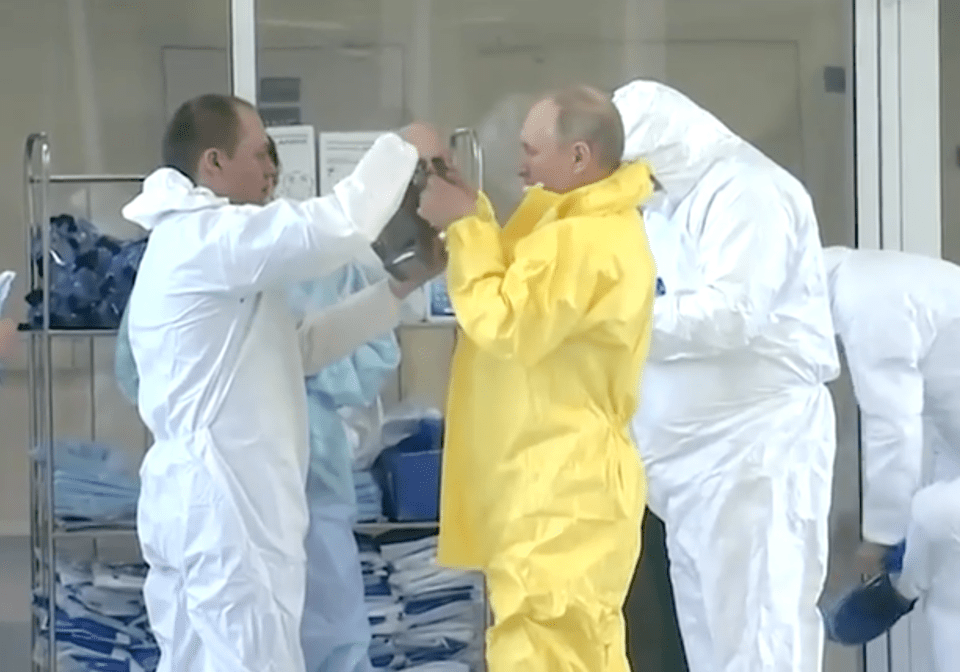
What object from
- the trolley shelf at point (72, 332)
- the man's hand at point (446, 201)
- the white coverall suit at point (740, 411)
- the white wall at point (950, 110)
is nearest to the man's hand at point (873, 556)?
the white coverall suit at point (740, 411)

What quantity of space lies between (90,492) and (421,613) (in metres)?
0.78

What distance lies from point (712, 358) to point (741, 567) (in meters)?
0.40

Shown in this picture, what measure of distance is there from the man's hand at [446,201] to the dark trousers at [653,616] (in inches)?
44.1

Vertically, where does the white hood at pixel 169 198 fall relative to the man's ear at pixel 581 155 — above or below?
below

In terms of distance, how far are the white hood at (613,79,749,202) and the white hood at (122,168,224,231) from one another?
0.84 m

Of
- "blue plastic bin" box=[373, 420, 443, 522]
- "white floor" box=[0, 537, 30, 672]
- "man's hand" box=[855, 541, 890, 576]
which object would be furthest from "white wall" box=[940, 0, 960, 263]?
"white floor" box=[0, 537, 30, 672]

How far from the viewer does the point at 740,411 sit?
2.74m

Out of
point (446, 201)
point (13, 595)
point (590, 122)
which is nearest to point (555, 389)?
point (446, 201)

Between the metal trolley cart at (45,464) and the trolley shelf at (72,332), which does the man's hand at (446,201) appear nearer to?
the metal trolley cart at (45,464)

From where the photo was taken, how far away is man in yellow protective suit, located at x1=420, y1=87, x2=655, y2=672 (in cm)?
221

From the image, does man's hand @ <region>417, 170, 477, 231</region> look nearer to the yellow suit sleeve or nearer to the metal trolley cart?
the yellow suit sleeve

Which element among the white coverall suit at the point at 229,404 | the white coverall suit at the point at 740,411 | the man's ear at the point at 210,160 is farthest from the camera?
the white coverall suit at the point at 740,411

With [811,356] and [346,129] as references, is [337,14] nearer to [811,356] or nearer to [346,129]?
[346,129]

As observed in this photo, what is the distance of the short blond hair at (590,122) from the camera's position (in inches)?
93.7
